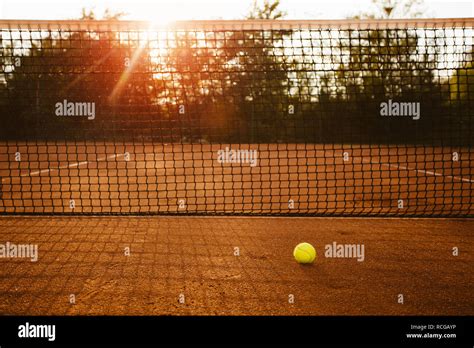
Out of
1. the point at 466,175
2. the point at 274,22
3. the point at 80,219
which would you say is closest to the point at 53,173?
the point at 80,219

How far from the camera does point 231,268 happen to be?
4.03 meters

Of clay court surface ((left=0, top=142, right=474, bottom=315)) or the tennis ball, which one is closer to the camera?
clay court surface ((left=0, top=142, right=474, bottom=315))

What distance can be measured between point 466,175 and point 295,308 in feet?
31.0

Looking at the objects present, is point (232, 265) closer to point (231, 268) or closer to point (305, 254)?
point (231, 268)

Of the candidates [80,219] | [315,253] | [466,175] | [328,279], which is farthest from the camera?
[466,175]

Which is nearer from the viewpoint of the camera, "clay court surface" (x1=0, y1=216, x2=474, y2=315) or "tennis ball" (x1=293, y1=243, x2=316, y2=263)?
"clay court surface" (x1=0, y1=216, x2=474, y2=315)

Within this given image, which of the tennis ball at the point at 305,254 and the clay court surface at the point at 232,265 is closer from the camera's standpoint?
the clay court surface at the point at 232,265

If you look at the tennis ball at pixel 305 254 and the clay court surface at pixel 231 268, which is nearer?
the clay court surface at pixel 231 268

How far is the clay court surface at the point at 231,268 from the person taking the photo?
3.22 m

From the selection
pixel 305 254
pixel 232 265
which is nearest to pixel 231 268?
pixel 232 265

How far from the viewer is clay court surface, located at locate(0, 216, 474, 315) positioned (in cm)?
322

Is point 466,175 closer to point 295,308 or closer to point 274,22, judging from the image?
point 274,22

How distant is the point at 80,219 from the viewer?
19.2 ft

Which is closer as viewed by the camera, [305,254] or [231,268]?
[231,268]
